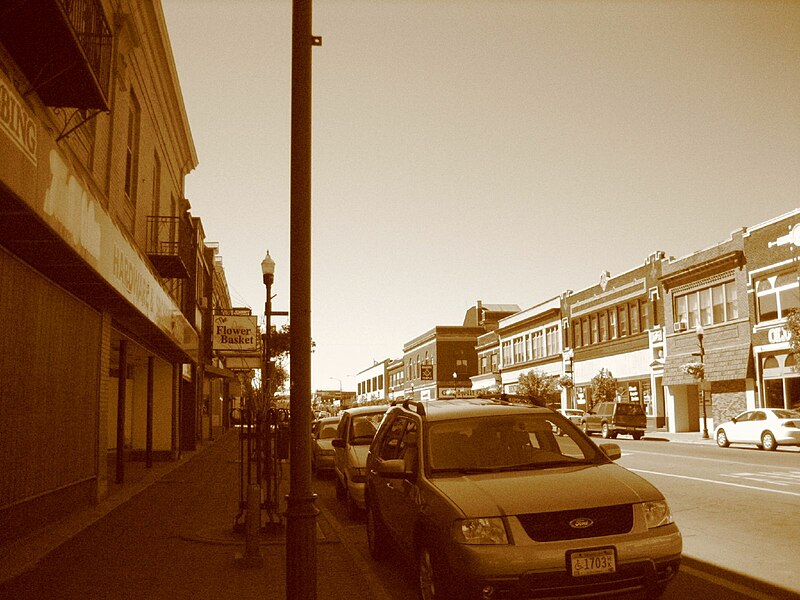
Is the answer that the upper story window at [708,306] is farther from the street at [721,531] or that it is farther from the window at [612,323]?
the street at [721,531]

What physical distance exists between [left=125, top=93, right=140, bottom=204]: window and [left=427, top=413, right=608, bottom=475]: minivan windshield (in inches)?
462

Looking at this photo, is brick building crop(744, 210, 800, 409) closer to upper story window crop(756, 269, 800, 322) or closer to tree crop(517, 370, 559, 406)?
upper story window crop(756, 269, 800, 322)

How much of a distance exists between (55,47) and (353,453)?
715 cm

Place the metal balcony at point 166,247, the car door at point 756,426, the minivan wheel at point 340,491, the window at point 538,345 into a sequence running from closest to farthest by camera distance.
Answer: the minivan wheel at point 340,491 → the metal balcony at point 166,247 → the car door at point 756,426 → the window at point 538,345

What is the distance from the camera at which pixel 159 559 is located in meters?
8.62

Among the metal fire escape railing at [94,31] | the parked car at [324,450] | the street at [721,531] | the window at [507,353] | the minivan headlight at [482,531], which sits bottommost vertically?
the street at [721,531]

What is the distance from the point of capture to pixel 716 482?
48.8ft

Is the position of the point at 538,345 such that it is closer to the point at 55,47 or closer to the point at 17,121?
the point at 55,47

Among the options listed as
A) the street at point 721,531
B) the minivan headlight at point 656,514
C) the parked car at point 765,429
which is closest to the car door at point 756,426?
the parked car at point 765,429

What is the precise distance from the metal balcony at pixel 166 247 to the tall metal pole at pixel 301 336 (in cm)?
1386

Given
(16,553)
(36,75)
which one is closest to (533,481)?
(16,553)

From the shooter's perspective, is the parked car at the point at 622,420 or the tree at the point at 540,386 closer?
the parked car at the point at 622,420

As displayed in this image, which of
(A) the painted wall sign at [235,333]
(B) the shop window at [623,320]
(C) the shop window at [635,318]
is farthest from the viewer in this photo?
(B) the shop window at [623,320]

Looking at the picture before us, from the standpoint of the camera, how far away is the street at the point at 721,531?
6951mm
